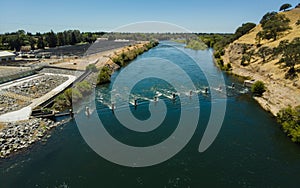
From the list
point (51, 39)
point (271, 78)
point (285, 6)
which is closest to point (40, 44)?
point (51, 39)

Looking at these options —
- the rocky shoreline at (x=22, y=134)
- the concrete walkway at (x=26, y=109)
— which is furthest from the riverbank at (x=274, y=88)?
the concrete walkway at (x=26, y=109)

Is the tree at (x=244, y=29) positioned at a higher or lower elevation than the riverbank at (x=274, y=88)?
higher

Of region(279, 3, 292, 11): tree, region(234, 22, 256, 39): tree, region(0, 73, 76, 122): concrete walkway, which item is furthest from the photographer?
region(279, 3, 292, 11): tree

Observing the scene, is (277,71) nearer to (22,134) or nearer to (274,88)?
(274,88)

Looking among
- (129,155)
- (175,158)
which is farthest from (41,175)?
(175,158)

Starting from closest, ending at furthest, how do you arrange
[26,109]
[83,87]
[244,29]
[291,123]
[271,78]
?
[291,123]
[26,109]
[83,87]
[271,78]
[244,29]

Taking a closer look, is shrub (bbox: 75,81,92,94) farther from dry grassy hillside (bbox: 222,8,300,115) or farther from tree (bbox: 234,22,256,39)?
tree (bbox: 234,22,256,39)

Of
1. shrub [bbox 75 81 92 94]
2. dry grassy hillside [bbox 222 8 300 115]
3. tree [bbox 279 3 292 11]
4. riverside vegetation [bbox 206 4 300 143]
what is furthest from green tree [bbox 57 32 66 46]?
tree [bbox 279 3 292 11]

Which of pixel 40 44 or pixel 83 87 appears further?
pixel 40 44

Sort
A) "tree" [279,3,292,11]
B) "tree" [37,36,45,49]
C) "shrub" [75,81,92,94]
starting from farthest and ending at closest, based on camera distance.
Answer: "tree" [279,3,292,11], "tree" [37,36,45,49], "shrub" [75,81,92,94]

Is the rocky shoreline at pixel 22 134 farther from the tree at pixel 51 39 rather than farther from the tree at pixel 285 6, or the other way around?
the tree at pixel 285 6

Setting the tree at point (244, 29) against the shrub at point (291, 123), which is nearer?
the shrub at point (291, 123)
